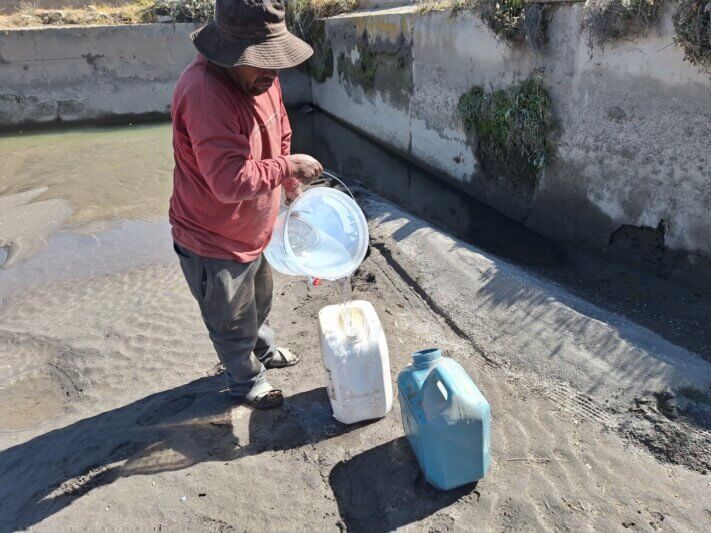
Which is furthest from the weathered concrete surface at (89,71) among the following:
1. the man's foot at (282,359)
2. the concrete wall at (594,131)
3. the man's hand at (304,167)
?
the man's hand at (304,167)

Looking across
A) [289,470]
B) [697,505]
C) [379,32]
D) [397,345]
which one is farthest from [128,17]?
[697,505]

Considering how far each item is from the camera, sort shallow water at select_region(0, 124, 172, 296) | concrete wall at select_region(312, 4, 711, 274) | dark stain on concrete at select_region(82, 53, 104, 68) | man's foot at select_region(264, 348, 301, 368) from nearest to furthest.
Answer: man's foot at select_region(264, 348, 301, 368) < concrete wall at select_region(312, 4, 711, 274) < shallow water at select_region(0, 124, 172, 296) < dark stain on concrete at select_region(82, 53, 104, 68)

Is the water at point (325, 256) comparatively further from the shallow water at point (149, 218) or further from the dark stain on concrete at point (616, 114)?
the dark stain on concrete at point (616, 114)

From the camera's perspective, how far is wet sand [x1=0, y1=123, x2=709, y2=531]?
2.52 meters

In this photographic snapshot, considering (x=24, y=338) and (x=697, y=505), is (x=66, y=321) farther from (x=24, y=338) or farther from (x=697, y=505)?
(x=697, y=505)

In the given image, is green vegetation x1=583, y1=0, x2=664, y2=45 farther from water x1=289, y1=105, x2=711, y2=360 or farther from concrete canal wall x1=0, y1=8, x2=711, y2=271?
water x1=289, y1=105, x2=711, y2=360

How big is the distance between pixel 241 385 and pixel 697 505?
2350mm

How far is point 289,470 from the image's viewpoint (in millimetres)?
2783

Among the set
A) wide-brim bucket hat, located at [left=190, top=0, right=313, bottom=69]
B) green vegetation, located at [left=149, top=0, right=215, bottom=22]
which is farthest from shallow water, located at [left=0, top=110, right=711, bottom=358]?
green vegetation, located at [left=149, top=0, right=215, bottom=22]

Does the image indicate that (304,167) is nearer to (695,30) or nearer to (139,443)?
(139,443)

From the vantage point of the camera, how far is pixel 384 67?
8.81 m

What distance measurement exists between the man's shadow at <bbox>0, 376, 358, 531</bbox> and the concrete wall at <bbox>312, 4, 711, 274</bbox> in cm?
327

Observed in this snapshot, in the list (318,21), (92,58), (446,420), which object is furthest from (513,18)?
(92,58)

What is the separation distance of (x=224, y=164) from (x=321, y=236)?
0.88 m
